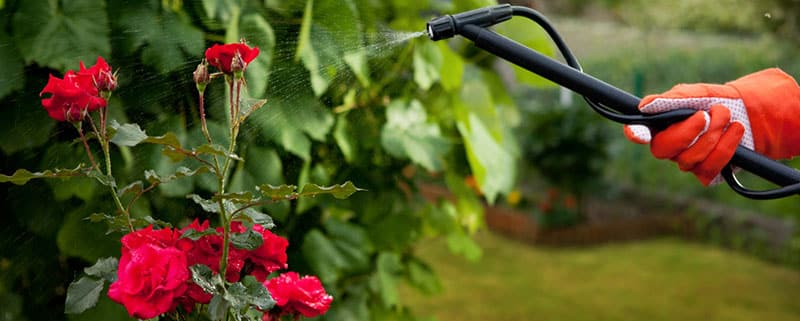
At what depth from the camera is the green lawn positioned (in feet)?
12.4

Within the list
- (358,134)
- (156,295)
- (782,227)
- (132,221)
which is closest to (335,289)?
(358,134)

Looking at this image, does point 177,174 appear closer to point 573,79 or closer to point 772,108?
point 573,79

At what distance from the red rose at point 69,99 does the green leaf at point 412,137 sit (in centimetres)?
92

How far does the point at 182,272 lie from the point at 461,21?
382mm

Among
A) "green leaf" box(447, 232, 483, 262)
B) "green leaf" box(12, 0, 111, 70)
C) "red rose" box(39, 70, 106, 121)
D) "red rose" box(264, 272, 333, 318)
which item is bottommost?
"green leaf" box(447, 232, 483, 262)

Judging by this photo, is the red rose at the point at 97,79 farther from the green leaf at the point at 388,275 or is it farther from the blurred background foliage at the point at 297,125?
the green leaf at the point at 388,275

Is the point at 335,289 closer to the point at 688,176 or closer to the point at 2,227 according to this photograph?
the point at 2,227

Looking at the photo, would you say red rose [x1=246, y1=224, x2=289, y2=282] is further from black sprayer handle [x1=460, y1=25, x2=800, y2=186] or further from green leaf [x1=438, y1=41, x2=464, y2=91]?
green leaf [x1=438, y1=41, x2=464, y2=91]

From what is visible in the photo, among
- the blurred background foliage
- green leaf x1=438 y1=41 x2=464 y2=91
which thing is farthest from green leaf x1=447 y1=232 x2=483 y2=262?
green leaf x1=438 y1=41 x2=464 y2=91

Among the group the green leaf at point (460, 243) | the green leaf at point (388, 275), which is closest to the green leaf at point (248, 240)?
the green leaf at point (388, 275)

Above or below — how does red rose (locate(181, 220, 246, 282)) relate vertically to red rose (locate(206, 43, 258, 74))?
below

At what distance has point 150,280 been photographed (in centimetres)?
71

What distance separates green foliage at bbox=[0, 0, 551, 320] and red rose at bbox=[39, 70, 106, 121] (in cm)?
28

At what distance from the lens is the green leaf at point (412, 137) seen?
65.0 inches
